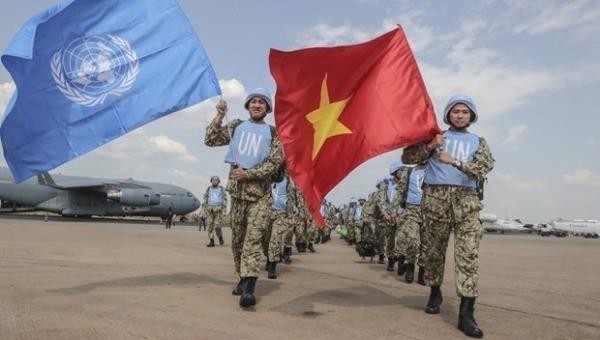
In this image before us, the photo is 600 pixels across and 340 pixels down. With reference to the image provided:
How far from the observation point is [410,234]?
8.88 metres

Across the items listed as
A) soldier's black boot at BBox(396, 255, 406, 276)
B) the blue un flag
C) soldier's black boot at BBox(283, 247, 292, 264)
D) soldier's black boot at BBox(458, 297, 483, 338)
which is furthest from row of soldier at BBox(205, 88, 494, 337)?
soldier's black boot at BBox(283, 247, 292, 264)

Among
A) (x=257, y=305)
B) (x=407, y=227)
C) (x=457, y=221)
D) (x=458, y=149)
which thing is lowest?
(x=257, y=305)

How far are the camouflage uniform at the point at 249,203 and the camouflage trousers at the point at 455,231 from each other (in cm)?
176

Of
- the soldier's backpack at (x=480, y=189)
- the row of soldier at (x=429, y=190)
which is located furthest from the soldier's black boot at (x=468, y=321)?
the soldier's backpack at (x=480, y=189)

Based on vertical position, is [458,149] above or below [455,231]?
above

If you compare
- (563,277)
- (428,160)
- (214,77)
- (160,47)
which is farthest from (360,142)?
(563,277)

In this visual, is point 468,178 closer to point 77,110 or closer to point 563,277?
point 77,110

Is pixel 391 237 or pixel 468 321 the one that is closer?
pixel 468 321

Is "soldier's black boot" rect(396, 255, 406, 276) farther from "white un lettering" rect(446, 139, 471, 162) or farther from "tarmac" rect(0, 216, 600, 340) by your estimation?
"white un lettering" rect(446, 139, 471, 162)

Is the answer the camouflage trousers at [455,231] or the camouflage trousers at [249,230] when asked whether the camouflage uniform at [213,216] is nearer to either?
the camouflage trousers at [249,230]

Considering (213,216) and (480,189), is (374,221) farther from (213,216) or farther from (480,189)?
(480,189)

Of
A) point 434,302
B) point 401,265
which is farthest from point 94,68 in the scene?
point 401,265

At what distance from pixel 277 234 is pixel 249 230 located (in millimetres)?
3679

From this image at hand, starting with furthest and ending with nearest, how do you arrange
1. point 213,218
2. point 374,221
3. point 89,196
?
point 89,196 < point 213,218 < point 374,221
